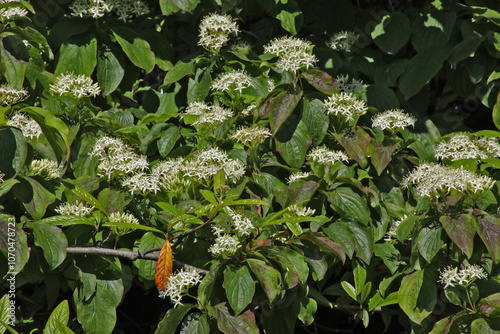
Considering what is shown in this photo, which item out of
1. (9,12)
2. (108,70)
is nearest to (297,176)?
(108,70)

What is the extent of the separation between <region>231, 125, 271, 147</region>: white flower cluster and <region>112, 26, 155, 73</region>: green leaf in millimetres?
646

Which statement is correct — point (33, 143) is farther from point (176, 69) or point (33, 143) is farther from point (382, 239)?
point (382, 239)

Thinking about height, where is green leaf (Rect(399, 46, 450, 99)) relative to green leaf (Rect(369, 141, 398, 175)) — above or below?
above

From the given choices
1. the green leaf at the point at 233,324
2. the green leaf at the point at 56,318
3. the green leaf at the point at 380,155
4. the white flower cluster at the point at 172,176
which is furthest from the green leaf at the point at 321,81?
the green leaf at the point at 56,318

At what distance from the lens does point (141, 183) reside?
1960 millimetres

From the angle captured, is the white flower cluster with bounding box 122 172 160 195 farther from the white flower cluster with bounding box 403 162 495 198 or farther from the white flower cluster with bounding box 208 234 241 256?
the white flower cluster with bounding box 403 162 495 198

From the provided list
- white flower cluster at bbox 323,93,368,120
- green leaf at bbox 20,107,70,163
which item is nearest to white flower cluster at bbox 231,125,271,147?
white flower cluster at bbox 323,93,368,120

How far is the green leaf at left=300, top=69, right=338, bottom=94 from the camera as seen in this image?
2.22 m

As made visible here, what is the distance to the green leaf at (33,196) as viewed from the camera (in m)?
1.83

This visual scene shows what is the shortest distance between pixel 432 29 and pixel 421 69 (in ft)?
0.82

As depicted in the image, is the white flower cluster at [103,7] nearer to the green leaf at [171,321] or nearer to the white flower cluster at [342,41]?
the white flower cluster at [342,41]

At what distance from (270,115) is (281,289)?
2.34 ft

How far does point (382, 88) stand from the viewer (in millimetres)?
2562

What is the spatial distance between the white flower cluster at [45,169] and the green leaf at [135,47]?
71 cm
